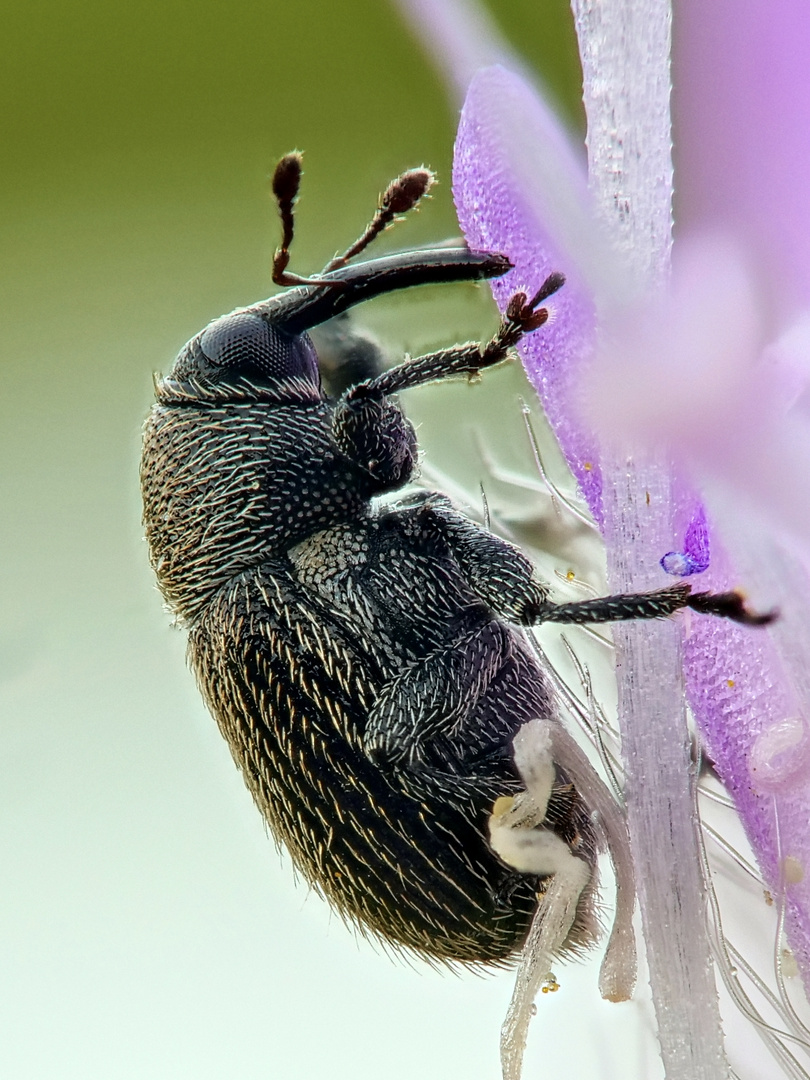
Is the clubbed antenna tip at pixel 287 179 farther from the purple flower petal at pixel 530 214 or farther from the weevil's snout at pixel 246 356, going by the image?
the weevil's snout at pixel 246 356

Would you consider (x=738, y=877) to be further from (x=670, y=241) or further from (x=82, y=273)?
(x=82, y=273)

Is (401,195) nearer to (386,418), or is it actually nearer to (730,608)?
(386,418)

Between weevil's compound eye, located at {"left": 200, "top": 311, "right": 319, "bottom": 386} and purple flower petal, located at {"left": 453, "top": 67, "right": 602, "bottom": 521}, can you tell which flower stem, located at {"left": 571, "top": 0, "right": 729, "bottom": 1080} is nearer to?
purple flower petal, located at {"left": 453, "top": 67, "right": 602, "bottom": 521}

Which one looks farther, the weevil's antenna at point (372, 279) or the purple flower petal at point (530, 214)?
the weevil's antenna at point (372, 279)

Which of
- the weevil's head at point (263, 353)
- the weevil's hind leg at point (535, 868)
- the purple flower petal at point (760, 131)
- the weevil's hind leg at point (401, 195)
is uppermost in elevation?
the weevil's hind leg at point (401, 195)

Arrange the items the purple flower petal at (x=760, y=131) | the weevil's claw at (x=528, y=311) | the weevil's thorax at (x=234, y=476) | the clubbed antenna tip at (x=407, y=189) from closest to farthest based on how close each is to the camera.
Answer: the purple flower petal at (x=760, y=131), the weevil's claw at (x=528, y=311), the clubbed antenna tip at (x=407, y=189), the weevil's thorax at (x=234, y=476)

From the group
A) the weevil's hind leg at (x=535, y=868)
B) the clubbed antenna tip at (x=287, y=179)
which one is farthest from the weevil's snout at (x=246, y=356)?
the weevil's hind leg at (x=535, y=868)

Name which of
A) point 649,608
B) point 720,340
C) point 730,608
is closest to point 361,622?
point 649,608

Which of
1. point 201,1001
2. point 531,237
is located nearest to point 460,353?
point 531,237
